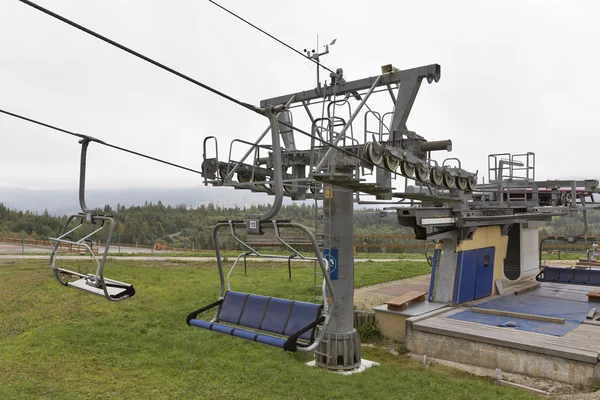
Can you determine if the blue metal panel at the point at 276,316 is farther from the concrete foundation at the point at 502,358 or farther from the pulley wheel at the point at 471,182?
the pulley wheel at the point at 471,182

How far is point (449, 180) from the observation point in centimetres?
1018

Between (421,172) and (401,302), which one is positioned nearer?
(421,172)

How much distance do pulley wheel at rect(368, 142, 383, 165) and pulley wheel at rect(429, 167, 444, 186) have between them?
2.16 metres

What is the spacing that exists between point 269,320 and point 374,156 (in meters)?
2.92

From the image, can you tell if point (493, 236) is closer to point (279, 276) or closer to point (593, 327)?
point (593, 327)

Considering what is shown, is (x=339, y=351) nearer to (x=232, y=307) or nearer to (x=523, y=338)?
(x=232, y=307)

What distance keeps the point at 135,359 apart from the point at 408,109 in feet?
22.9

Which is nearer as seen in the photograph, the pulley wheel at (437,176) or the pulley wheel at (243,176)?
the pulley wheel at (437,176)

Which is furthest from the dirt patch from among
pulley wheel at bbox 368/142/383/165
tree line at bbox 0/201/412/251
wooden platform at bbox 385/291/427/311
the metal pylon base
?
tree line at bbox 0/201/412/251

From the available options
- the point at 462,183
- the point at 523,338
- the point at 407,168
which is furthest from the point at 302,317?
the point at 462,183

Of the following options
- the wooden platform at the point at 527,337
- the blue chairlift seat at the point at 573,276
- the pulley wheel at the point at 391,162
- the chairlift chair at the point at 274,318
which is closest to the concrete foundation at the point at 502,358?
the wooden platform at the point at 527,337

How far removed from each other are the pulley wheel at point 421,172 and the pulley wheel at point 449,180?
1.13 m

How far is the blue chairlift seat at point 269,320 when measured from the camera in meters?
6.18

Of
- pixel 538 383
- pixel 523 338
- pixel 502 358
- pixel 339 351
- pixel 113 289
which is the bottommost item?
pixel 538 383
